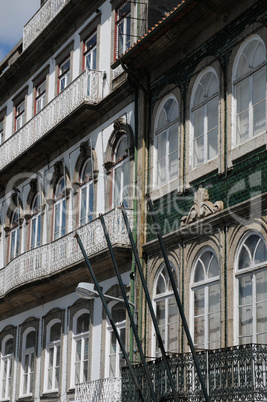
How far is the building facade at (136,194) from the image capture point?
16.8 meters

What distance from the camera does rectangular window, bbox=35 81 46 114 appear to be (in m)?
27.7

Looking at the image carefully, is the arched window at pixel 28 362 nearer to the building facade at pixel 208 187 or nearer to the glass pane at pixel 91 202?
the glass pane at pixel 91 202

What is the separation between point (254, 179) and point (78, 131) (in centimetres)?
854

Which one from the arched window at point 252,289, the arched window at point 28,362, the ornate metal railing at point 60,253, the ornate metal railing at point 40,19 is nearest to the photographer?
the arched window at point 252,289

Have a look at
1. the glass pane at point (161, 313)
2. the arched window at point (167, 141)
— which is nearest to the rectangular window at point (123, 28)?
the arched window at point (167, 141)

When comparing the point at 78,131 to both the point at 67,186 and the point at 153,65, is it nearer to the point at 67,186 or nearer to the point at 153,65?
the point at 67,186

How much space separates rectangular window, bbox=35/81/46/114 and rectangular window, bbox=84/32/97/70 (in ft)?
9.92

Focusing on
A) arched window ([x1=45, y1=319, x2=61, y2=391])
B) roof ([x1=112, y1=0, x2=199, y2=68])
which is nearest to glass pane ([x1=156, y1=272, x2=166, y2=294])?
roof ([x1=112, y1=0, x2=199, y2=68])

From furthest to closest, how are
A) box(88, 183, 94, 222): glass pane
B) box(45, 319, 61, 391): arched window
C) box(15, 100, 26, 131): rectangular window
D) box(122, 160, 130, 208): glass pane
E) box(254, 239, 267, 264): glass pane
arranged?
box(15, 100, 26, 131): rectangular window → box(45, 319, 61, 391): arched window → box(88, 183, 94, 222): glass pane → box(122, 160, 130, 208): glass pane → box(254, 239, 267, 264): glass pane

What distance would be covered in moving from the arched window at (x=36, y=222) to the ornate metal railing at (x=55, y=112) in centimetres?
144

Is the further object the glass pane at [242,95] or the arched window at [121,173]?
the arched window at [121,173]

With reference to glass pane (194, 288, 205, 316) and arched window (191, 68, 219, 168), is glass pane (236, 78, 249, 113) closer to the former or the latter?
arched window (191, 68, 219, 168)

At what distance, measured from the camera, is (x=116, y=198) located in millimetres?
22000

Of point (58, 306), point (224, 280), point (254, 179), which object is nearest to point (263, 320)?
point (224, 280)
